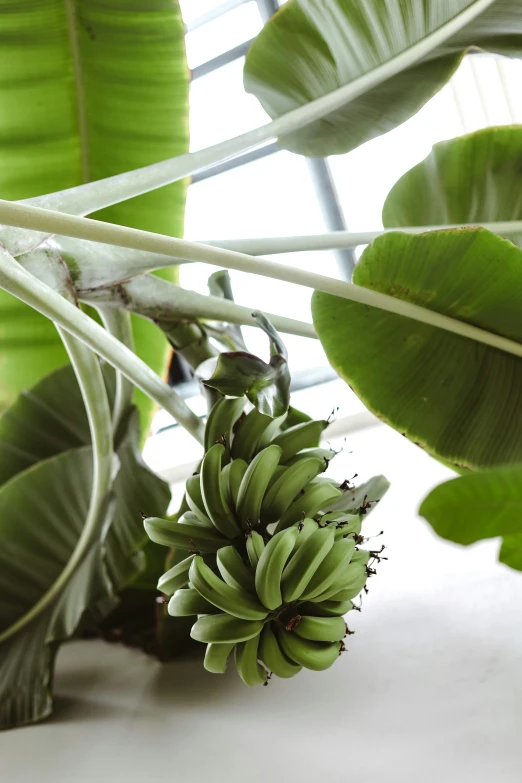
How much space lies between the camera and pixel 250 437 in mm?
546

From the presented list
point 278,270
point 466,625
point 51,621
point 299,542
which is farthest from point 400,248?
point 51,621

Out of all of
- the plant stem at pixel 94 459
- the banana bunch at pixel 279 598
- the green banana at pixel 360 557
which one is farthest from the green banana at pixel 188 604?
the plant stem at pixel 94 459

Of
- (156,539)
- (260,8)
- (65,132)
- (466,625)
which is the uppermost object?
(260,8)

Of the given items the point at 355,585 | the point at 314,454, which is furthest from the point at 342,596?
the point at 314,454

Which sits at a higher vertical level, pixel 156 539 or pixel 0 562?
pixel 156 539

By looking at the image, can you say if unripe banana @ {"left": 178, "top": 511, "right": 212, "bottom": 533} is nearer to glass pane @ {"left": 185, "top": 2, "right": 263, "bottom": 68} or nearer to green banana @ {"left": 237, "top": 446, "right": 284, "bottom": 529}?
green banana @ {"left": 237, "top": 446, "right": 284, "bottom": 529}

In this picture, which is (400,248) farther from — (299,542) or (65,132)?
(65,132)

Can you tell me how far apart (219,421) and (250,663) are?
0.60 ft

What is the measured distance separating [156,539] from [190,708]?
0.23 meters

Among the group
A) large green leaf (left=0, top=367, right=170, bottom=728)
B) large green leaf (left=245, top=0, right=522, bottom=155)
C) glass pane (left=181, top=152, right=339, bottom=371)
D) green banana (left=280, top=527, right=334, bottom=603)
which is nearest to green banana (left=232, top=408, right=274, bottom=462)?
green banana (left=280, top=527, right=334, bottom=603)

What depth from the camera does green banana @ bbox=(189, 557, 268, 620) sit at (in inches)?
17.8

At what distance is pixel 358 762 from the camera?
481 mm

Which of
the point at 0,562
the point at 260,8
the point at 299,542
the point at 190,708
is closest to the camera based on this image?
the point at 299,542

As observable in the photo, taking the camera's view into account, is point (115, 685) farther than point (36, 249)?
Yes
